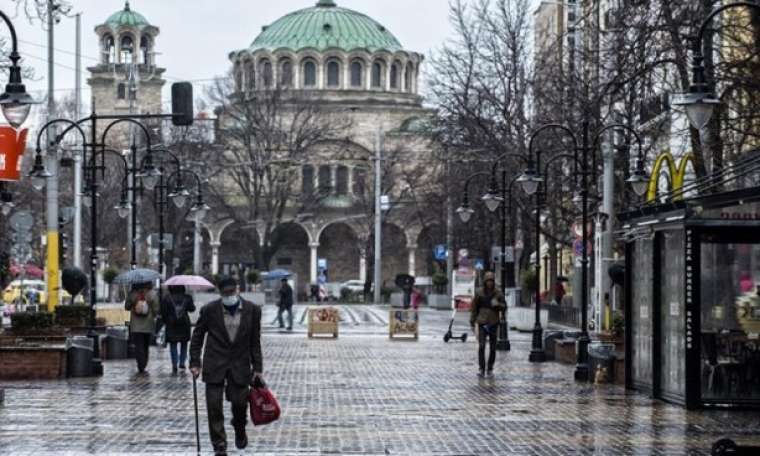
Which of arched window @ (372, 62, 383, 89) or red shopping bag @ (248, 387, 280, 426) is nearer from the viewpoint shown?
red shopping bag @ (248, 387, 280, 426)

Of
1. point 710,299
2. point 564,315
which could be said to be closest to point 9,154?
point 710,299

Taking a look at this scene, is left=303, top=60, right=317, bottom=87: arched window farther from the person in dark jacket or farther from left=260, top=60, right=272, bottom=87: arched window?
the person in dark jacket

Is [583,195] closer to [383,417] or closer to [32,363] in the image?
[32,363]

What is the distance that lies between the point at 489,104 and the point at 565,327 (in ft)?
51.9

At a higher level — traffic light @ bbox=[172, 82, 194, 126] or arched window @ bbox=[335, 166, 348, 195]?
arched window @ bbox=[335, 166, 348, 195]

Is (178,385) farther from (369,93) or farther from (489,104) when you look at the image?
(369,93)

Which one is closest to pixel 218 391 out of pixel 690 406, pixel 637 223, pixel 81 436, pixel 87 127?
pixel 81 436

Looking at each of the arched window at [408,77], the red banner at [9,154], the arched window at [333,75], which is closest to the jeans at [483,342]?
the red banner at [9,154]

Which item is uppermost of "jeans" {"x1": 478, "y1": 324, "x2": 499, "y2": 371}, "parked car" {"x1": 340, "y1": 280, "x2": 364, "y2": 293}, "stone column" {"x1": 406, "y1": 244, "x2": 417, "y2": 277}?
"stone column" {"x1": 406, "y1": 244, "x2": 417, "y2": 277}

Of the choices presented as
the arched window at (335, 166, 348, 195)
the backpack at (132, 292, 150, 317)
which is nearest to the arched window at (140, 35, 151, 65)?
the arched window at (335, 166, 348, 195)

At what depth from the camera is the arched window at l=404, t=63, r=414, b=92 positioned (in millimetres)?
134625

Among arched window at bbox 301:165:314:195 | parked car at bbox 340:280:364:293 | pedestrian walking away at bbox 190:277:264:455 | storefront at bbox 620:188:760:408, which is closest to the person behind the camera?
pedestrian walking away at bbox 190:277:264:455

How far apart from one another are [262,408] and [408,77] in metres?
120

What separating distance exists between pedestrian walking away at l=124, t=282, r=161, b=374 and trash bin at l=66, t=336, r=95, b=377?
3.20 feet
